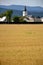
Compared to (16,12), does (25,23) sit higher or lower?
lower

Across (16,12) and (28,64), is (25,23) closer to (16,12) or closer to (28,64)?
(16,12)

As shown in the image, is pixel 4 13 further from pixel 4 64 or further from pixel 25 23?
pixel 4 64

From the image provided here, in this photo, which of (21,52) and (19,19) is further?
(19,19)

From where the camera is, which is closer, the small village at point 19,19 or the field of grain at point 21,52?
the field of grain at point 21,52

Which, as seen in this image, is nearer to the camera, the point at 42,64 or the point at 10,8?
the point at 42,64

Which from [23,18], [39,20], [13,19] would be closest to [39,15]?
[39,20]

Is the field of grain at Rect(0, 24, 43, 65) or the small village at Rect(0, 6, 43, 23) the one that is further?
the small village at Rect(0, 6, 43, 23)

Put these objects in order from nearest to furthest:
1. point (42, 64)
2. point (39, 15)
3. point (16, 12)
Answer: point (42, 64) < point (16, 12) < point (39, 15)

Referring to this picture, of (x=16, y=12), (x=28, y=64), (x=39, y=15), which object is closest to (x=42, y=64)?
(x=28, y=64)

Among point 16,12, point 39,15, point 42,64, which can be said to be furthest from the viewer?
point 39,15
